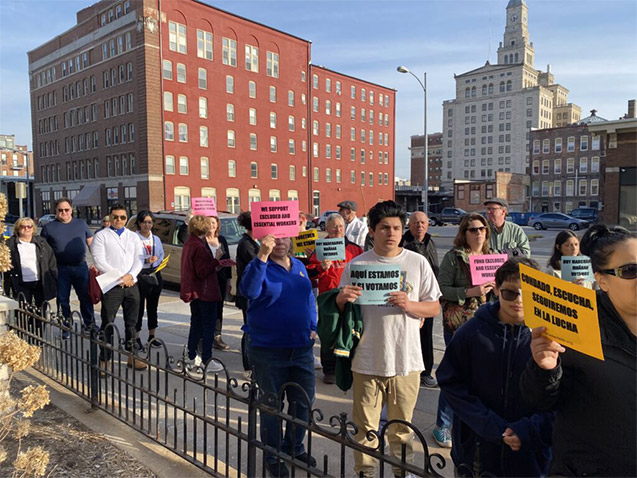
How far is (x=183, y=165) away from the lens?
47125mm

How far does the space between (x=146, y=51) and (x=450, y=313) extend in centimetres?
4621

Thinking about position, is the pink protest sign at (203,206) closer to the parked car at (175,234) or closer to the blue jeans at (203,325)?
the blue jeans at (203,325)

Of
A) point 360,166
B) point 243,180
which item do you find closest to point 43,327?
point 243,180

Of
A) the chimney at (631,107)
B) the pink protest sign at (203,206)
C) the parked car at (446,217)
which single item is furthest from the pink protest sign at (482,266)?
the parked car at (446,217)

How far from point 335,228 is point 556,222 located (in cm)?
4321

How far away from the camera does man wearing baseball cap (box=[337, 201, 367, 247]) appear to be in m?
7.44

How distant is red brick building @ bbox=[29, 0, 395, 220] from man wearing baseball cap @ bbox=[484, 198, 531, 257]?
44.0 metres

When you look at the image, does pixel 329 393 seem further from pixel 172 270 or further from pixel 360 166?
pixel 360 166

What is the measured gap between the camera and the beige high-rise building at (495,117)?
109938 mm

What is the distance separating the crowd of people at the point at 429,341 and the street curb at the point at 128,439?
0.71m

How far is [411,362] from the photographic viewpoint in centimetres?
317

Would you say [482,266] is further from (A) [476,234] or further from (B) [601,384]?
(B) [601,384]

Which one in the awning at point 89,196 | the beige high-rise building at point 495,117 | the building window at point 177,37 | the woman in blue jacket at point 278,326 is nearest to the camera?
the woman in blue jacket at point 278,326

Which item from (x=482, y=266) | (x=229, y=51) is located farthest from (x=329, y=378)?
(x=229, y=51)
